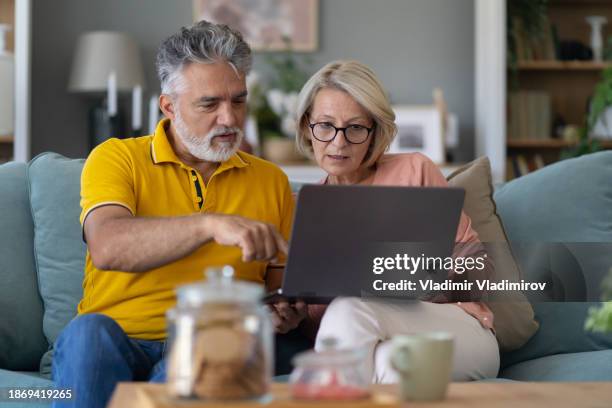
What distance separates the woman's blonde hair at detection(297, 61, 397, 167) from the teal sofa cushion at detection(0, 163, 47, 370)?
0.76 m

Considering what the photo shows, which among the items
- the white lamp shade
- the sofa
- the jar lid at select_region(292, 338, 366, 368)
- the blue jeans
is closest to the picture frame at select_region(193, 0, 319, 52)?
the white lamp shade

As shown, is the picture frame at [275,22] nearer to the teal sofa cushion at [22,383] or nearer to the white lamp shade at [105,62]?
the white lamp shade at [105,62]

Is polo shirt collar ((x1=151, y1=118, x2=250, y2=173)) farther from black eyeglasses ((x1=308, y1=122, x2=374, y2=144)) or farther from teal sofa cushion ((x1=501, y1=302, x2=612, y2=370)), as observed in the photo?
teal sofa cushion ((x1=501, y1=302, x2=612, y2=370))

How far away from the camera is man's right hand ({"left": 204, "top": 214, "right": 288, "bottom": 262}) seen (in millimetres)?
1682

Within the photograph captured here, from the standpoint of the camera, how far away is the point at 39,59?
511cm

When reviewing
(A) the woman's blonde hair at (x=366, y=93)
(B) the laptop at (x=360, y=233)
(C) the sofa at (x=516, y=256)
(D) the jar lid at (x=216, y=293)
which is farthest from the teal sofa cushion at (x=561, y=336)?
(D) the jar lid at (x=216, y=293)

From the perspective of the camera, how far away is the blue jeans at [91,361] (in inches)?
68.3

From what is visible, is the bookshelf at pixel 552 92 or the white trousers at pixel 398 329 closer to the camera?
the white trousers at pixel 398 329

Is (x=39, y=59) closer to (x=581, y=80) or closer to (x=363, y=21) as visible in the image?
(x=363, y=21)

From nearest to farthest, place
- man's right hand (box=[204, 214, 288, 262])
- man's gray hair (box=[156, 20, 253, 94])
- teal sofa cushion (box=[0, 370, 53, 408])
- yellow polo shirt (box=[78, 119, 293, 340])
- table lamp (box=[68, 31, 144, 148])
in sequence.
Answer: man's right hand (box=[204, 214, 288, 262]), teal sofa cushion (box=[0, 370, 53, 408]), yellow polo shirt (box=[78, 119, 293, 340]), man's gray hair (box=[156, 20, 253, 94]), table lamp (box=[68, 31, 144, 148])

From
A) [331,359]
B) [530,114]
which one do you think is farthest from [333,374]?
[530,114]

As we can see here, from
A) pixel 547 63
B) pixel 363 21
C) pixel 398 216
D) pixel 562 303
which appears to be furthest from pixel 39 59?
pixel 398 216

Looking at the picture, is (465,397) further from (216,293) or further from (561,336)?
(561,336)

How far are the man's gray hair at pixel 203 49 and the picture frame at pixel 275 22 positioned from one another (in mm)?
2972
